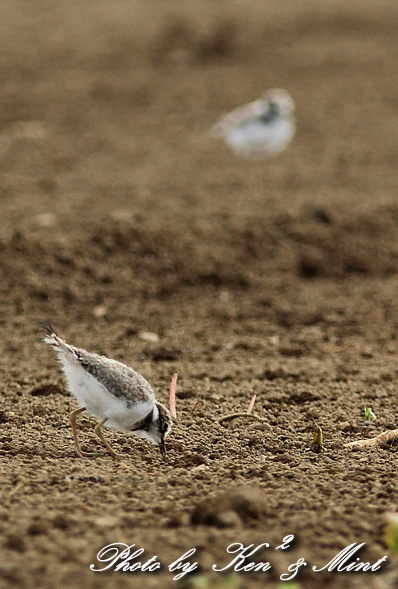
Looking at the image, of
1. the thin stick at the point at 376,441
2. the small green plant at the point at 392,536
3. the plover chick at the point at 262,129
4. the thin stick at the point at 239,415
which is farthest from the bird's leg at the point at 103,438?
the plover chick at the point at 262,129

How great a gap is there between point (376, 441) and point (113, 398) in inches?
57.7

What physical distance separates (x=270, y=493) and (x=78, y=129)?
8738 millimetres

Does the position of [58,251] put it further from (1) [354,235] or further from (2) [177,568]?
(2) [177,568]

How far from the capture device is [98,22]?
15.3 metres

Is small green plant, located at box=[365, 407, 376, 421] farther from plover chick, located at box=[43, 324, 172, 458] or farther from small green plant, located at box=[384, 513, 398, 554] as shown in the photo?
small green plant, located at box=[384, 513, 398, 554]

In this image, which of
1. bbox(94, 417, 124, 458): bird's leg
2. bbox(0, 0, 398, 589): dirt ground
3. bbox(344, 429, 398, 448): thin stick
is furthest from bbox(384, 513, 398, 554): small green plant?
bbox(94, 417, 124, 458): bird's leg

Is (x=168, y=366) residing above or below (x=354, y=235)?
above

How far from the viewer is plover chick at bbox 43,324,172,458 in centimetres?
440

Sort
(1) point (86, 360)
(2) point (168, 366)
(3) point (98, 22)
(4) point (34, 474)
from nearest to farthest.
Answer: (4) point (34, 474)
(1) point (86, 360)
(2) point (168, 366)
(3) point (98, 22)

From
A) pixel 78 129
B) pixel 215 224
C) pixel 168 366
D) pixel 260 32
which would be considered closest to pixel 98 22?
pixel 260 32

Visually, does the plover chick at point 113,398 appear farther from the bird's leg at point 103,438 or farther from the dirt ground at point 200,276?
the dirt ground at point 200,276

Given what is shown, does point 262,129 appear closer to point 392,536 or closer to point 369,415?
point 369,415

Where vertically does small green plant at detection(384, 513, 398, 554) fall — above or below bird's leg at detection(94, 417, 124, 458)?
above

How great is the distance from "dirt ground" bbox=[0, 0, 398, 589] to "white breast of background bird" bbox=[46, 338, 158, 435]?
0.23 meters
